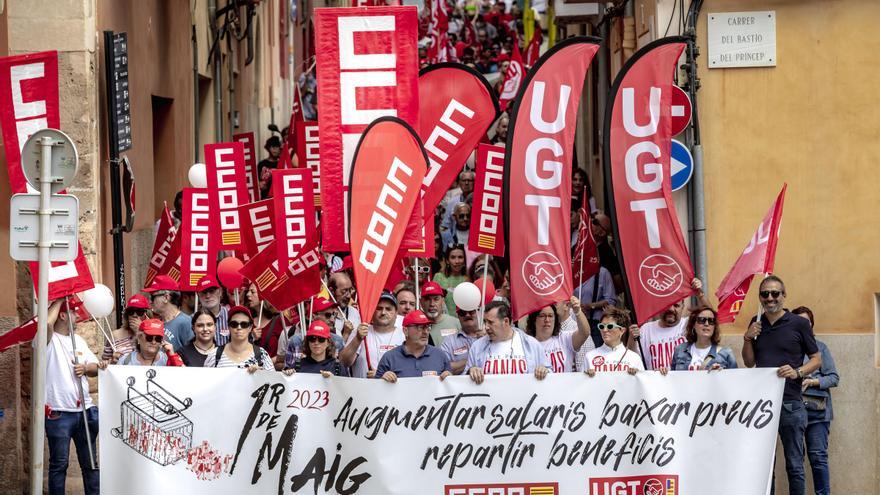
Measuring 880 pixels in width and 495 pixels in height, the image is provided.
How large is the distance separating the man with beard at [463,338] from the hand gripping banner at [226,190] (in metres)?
2.24

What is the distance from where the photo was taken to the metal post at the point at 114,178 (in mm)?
13648

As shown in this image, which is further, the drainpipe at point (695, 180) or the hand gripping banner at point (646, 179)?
the drainpipe at point (695, 180)

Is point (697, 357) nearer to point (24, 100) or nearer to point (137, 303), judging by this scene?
point (137, 303)

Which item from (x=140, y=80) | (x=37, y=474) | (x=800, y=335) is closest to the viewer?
(x=37, y=474)

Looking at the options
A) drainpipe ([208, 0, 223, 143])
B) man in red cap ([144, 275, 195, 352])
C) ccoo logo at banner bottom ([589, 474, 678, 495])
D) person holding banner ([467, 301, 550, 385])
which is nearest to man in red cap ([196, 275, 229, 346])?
man in red cap ([144, 275, 195, 352])

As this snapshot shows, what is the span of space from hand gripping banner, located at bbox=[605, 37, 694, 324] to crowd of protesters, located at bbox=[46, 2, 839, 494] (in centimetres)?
25

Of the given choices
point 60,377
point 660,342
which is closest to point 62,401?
point 60,377

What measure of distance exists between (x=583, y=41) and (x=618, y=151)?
85 centimetres

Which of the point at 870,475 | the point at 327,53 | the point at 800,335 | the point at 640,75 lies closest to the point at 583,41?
the point at 640,75

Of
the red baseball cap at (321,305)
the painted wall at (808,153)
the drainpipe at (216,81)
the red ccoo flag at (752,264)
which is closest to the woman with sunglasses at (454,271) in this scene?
the red baseball cap at (321,305)

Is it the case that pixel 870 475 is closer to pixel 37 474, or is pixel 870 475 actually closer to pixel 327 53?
pixel 327 53

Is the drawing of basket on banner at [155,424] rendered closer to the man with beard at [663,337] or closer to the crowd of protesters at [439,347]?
the crowd of protesters at [439,347]

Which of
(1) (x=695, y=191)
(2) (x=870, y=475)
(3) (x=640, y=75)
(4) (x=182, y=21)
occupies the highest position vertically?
(4) (x=182, y=21)

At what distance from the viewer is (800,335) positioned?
1098cm
